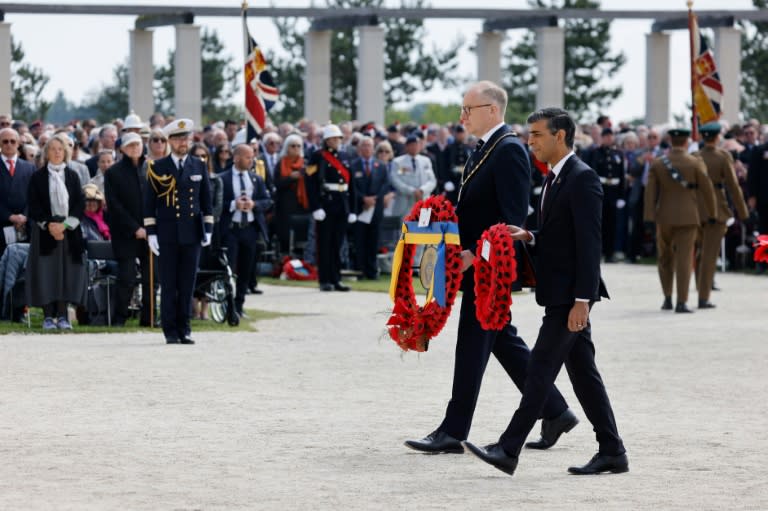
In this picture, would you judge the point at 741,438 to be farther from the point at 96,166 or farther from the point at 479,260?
the point at 96,166

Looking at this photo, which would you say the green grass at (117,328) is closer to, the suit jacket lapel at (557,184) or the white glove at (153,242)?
the white glove at (153,242)

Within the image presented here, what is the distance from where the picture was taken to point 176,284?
1541 cm

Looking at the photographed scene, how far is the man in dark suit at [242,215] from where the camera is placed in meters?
18.0

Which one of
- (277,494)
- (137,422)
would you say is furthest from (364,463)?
(137,422)

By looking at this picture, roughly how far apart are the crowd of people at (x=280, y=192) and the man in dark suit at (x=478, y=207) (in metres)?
2.76

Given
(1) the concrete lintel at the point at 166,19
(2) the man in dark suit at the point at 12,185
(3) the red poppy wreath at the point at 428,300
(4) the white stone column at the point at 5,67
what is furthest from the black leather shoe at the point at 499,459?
(1) the concrete lintel at the point at 166,19

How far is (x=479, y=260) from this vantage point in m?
8.88

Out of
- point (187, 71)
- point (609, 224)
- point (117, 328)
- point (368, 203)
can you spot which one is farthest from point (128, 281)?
point (187, 71)

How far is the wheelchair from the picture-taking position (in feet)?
56.1

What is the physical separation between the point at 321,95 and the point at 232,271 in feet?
84.3

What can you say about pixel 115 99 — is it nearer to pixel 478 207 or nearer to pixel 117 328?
pixel 117 328

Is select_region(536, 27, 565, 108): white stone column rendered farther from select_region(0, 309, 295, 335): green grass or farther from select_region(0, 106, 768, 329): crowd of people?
select_region(0, 309, 295, 335): green grass

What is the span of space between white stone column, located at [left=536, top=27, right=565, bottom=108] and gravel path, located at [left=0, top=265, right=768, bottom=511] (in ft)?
88.2

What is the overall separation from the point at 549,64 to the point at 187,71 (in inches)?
353
